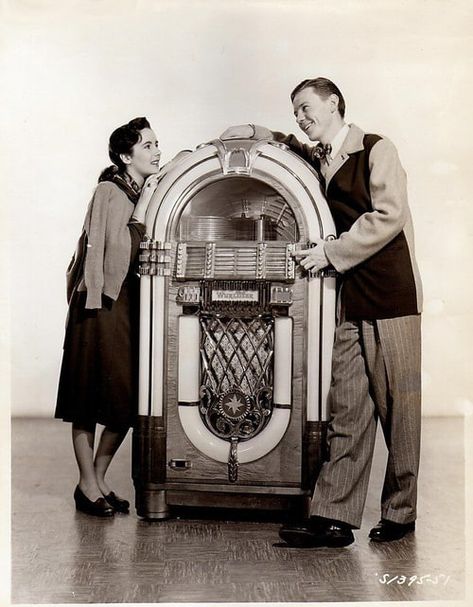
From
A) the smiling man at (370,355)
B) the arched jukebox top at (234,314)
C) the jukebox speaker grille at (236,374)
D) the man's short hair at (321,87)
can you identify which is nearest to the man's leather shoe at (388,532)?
the smiling man at (370,355)

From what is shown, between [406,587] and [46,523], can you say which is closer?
[406,587]

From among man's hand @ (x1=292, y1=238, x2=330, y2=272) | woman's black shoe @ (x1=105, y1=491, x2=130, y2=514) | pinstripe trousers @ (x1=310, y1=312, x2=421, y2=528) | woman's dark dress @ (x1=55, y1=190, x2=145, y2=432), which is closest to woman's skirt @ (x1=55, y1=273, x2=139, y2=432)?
woman's dark dress @ (x1=55, y1=190, x2=145, y2=432)

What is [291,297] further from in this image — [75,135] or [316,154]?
[75,135]

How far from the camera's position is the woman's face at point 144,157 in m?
3.18

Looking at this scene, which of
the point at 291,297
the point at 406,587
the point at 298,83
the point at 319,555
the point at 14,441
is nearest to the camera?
the point at 406,587

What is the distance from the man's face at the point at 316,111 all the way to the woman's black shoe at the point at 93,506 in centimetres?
165

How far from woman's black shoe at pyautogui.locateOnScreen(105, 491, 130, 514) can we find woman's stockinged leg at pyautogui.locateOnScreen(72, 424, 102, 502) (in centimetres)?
6

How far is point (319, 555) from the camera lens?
2.78 metres

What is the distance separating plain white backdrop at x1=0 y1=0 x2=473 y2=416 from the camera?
2.95 m

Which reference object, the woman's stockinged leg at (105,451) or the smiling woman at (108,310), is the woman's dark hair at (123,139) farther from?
the woman's stockinged leg at (105,451)

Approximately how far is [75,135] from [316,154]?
0.96m

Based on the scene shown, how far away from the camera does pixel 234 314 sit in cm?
303

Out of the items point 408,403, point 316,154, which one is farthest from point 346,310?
point 316,154

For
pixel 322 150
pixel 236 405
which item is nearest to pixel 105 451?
pixel 236 405
